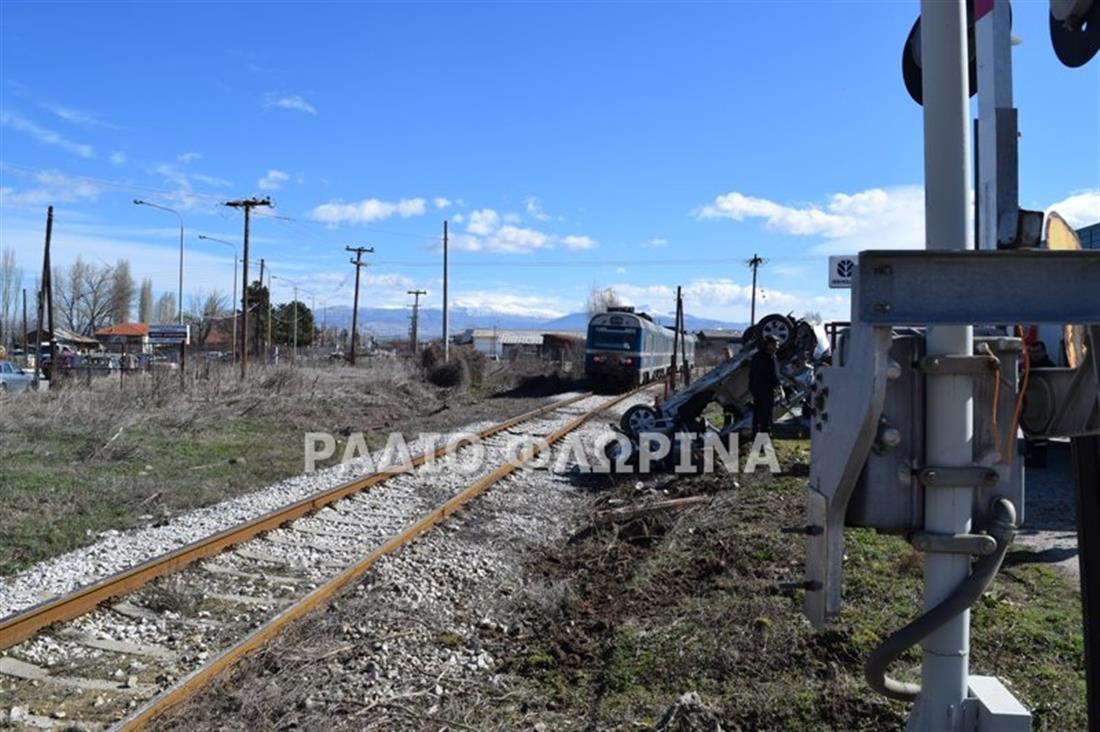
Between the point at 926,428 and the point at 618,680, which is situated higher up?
the point at 926,428

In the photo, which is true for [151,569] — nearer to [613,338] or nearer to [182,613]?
[182,613]

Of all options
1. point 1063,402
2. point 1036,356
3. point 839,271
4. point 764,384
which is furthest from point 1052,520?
point 1063,402

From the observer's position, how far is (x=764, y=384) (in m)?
→ 12.7

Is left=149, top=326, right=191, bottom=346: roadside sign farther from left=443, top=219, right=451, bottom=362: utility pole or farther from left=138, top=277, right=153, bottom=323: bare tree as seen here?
left=138, top=277, right=153, bottom=323: bare tree

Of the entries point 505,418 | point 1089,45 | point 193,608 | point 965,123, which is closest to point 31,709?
point 193,608

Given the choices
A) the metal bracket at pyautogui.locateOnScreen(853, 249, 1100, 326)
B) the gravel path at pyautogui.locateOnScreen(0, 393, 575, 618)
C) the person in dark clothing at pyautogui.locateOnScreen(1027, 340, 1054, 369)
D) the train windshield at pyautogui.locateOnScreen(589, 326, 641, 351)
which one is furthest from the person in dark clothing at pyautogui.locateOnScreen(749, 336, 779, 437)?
the train windshield at pyautogui.locateOnScreen(589, 326, 641, 351)

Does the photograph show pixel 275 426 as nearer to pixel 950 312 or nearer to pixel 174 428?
pixel 174 428

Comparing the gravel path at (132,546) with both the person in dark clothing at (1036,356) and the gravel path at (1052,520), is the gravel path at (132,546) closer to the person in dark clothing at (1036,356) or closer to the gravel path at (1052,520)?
the person in dark clothing at (1036,356)

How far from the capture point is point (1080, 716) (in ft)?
13.7

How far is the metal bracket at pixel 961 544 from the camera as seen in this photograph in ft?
7.20

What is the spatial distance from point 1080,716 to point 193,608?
5.62 meters

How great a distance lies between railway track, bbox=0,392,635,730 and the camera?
4938 millimetres

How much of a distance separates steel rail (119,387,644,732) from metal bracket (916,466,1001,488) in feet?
13.1

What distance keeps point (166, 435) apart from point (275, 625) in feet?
39.0
